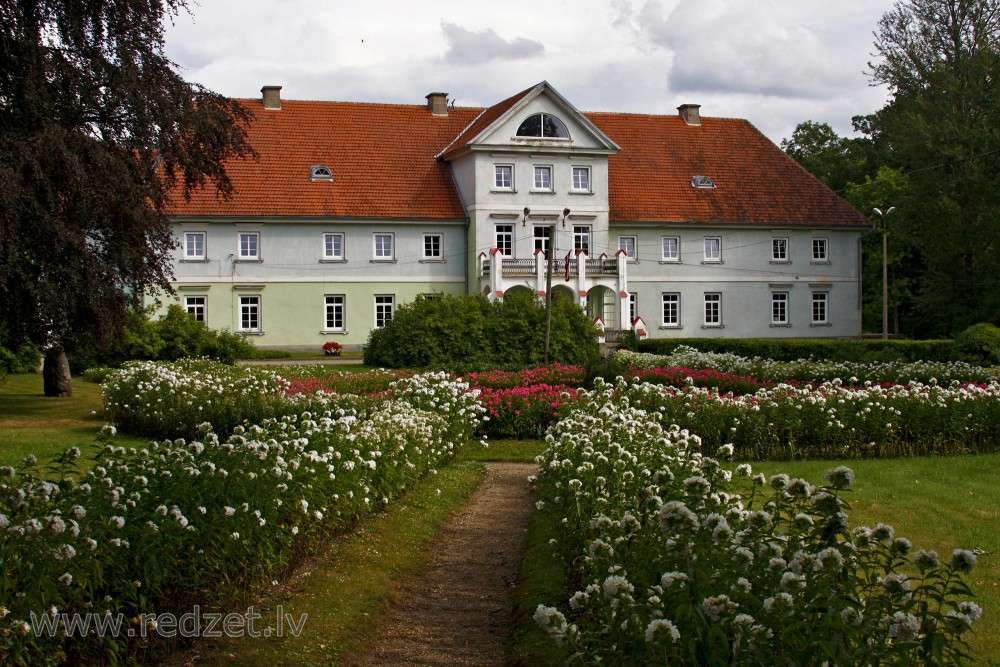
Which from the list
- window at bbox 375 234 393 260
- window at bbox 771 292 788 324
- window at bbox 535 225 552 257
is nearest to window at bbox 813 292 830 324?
window at bbox 771 292 788 324

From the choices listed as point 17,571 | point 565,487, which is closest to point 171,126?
point 565,487

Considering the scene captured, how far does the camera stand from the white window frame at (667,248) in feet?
146

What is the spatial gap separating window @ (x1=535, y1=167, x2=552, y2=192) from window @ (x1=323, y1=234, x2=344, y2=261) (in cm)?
816

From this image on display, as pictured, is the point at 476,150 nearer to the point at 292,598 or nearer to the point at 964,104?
the point at 964,104

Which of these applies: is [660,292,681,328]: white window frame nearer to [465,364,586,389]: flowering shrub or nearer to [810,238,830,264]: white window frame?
[810,238,830,264]: white window frame

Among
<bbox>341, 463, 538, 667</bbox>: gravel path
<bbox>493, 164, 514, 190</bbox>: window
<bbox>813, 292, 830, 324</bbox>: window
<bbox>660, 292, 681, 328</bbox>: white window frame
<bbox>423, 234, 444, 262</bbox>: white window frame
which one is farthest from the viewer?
<bbox>813, 292, 830, 324</bbox>: window

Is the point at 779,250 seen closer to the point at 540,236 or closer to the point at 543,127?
the point at 540,236

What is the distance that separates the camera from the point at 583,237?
43125 mm

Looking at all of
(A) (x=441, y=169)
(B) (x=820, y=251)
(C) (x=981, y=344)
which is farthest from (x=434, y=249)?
(C) (x=981, y=344)

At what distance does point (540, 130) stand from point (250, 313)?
13.5 m

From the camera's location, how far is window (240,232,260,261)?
4041cm

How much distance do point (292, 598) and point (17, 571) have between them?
243cm

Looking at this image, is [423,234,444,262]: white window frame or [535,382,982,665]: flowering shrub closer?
[535,382,982,665]: flowering shrub

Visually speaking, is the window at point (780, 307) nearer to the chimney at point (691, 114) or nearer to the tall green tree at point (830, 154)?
the chimney at point (691, 114)
